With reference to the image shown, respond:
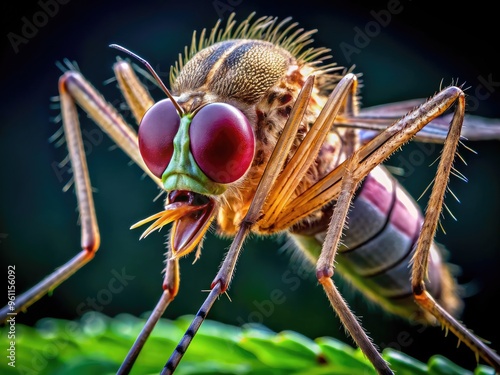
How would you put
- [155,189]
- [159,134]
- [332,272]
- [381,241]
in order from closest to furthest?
1. [332,272]
2. [159,134]
3. [381,241]
4. [155,189]

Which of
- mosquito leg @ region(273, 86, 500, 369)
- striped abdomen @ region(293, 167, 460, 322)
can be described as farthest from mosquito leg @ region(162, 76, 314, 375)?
striped abdomen @ region(293, 167, 460, 322)

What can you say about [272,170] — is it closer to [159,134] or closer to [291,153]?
[291,153]

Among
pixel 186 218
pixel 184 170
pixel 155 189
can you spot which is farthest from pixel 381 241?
pixel 155 189

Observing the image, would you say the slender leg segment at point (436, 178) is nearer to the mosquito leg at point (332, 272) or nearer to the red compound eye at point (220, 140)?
the mosquito leg at point (332, 272)

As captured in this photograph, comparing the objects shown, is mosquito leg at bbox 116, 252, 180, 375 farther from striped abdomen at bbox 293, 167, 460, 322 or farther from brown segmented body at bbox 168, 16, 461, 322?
striped abdomen at bbox 293, 167, 460, 322

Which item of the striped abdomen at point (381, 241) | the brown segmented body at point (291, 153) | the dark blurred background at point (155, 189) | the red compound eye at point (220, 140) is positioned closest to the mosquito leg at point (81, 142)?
the brown segmented body at point (291, 153)

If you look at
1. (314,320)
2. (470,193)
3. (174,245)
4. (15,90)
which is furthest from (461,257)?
(15,90)
